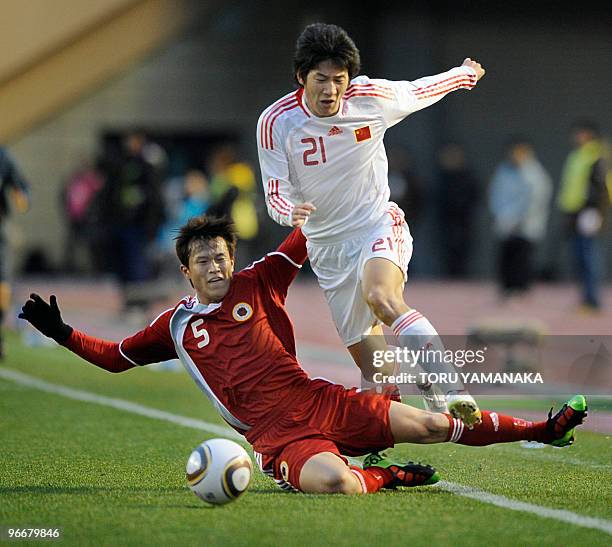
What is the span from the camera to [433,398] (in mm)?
7090

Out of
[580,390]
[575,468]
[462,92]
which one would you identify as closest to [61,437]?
[575,468]

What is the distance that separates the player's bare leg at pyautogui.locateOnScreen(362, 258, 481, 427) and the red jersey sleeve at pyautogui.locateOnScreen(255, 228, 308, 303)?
0.38 m

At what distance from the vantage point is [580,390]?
1200 cm

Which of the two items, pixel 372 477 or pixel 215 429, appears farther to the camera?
pixel 215 429

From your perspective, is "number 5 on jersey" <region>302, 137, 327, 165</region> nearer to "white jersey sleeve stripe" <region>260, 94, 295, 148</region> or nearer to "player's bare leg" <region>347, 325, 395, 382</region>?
"white jersey sleeve stripe" <region>260, 94, 295, 148</region>

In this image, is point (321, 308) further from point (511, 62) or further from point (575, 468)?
point (575, 468)

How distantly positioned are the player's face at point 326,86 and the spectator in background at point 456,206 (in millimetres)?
18742

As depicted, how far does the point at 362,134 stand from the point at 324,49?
0.59m

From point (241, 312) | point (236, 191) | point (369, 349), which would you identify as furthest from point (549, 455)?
point (236, 191)

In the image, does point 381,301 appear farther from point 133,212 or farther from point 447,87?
point 133,212

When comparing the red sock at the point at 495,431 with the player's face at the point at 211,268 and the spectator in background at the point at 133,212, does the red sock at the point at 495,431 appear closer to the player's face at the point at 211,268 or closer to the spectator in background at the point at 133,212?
the player's face at the point at 211,268

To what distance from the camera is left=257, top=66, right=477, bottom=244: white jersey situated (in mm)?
7652

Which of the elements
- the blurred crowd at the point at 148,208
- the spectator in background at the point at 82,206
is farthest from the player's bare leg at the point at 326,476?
the spectator in background at the point at 82,206

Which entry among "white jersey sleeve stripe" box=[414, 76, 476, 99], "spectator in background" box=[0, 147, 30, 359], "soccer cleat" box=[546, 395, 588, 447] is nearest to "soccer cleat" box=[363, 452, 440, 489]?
"soccer cleat" box=[546, 395, 588, 447]
